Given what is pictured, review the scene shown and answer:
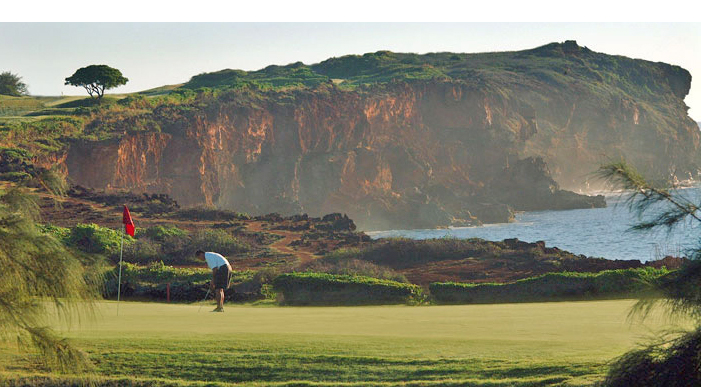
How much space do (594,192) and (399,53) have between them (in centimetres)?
4254

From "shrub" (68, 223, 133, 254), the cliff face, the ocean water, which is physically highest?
the cliff face

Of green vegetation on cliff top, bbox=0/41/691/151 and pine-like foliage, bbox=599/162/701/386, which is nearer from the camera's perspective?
pine-like foliage, bbox=599/162/701/386

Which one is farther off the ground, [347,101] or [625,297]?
[347,101]

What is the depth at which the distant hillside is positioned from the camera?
75.6 meters

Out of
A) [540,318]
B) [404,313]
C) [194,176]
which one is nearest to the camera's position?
[540,318]

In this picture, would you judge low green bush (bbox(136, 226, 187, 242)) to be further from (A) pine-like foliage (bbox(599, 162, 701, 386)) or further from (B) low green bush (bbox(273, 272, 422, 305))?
(A) pine-like foliage (bbox(599, 162, 701, 386))

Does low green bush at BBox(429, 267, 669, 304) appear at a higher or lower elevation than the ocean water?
lower

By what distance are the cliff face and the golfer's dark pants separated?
48382 mm

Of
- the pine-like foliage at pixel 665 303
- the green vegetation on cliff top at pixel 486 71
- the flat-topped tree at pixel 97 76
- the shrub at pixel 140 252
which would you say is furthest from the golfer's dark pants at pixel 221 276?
the green vegetation on cliff top at pixel 486 71

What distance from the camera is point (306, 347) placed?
1447 centimetres

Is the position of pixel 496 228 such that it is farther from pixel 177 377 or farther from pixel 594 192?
pixel 177 377

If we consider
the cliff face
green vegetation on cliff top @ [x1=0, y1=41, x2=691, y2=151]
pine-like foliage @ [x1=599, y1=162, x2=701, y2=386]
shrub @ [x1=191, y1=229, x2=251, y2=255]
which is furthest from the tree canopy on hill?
pine-like foliage @ [x1=599, y1=162, x2=701, y2=386]

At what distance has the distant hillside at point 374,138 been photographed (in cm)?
7562

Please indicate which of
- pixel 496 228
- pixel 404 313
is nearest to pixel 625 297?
pixel 404 313
